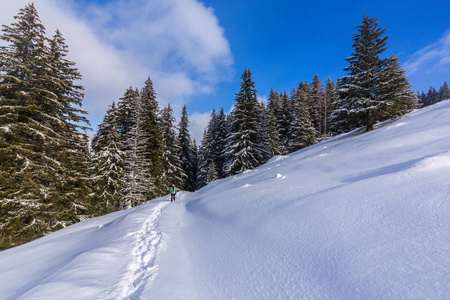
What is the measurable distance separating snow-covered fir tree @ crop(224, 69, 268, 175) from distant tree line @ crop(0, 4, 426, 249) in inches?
4.7

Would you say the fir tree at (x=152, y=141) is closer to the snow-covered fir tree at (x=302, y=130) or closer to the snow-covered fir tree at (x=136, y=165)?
the snow-covered fir tree at (x=136, y=165)

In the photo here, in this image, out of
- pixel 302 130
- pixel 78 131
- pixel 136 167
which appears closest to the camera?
pixel 78 131

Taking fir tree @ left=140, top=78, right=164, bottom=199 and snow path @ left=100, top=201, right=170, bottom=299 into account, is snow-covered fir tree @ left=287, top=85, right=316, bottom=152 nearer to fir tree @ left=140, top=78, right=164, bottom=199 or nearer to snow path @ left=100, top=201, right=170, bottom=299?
fir tree @ left=140, top=78, right=164, bottom=199

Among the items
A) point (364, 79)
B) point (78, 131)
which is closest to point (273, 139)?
point (364, 79)

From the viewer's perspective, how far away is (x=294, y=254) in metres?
3.04

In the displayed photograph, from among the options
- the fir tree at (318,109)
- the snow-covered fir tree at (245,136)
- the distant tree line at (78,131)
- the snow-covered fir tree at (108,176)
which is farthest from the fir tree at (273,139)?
the snow-covered fir tree at (108,176)

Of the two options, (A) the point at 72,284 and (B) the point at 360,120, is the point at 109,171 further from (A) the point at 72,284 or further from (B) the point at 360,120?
(B) the point at 360,120

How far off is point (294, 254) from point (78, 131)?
15.2m

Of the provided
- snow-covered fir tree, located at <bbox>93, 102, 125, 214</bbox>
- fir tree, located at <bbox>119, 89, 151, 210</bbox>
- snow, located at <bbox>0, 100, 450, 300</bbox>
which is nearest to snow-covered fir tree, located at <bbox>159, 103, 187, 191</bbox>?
fir tree, located at <bbox>119, 89, 151, 210</bbox>

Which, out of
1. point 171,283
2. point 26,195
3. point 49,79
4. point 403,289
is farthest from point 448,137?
point 49,79

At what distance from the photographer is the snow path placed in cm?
294

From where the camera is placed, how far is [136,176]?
67.3 feet

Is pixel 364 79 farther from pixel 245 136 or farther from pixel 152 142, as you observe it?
pixel 152 142

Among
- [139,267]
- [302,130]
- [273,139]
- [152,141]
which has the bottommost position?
[139,267]
